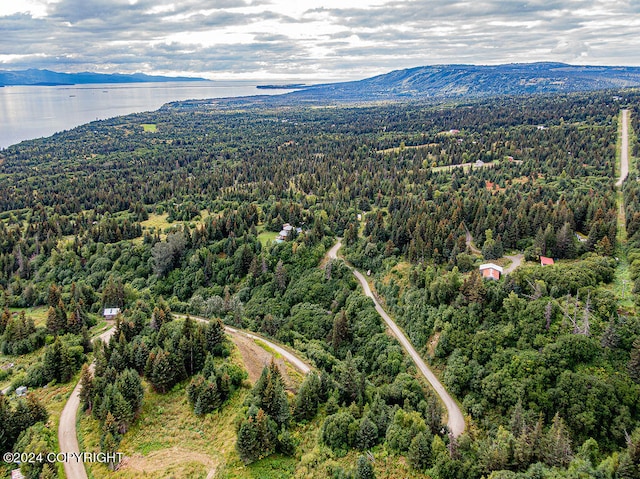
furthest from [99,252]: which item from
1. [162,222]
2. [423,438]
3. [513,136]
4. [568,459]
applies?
[513,136]

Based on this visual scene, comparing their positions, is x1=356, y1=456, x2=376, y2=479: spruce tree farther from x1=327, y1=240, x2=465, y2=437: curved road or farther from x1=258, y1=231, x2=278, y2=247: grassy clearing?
x1=258, y1=231, x2=278, y2=247: grassy clearing

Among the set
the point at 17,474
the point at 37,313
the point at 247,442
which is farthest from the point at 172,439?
the point at 37,313

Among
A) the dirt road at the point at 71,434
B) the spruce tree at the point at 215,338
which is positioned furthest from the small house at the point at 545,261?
the dirt road at the point at 71,434

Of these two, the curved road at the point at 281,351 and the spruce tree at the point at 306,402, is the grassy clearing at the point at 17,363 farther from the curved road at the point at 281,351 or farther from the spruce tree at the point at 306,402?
the spruce tree at the point at 306,402

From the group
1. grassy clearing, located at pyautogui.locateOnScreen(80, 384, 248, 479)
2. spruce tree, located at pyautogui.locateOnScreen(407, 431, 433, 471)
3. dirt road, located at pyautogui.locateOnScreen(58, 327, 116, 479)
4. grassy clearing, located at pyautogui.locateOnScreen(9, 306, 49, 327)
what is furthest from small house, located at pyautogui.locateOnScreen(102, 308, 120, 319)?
spruce tree, located at pyautogui.locateOnScreen(407, 431, 433, 471)

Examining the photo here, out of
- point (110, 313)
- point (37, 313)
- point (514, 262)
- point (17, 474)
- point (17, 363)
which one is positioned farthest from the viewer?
point (37, 313)

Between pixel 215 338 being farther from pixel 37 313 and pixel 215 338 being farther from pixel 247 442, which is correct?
pixel 37 313
